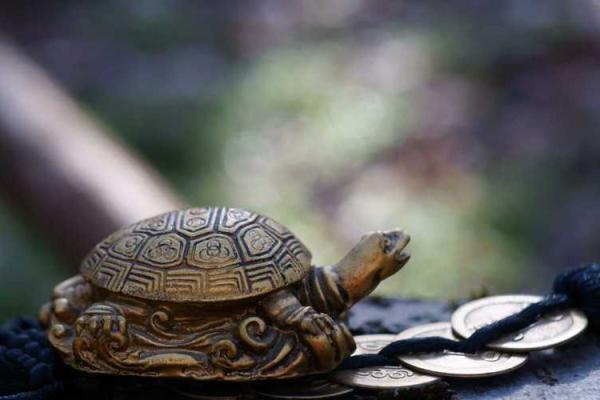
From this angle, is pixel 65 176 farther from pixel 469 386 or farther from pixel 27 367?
pixel 469 386

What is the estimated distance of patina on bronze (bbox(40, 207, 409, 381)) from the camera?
1.13 metres

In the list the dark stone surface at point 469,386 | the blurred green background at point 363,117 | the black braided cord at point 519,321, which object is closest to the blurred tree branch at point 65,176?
the blurred green background at point 363,117

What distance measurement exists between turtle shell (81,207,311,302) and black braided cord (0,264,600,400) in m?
0.16

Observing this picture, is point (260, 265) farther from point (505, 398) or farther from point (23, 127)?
point (23, 127)

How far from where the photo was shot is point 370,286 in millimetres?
1259

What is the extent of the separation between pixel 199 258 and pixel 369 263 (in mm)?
259

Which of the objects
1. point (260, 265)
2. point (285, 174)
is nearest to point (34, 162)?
point (285, 174)

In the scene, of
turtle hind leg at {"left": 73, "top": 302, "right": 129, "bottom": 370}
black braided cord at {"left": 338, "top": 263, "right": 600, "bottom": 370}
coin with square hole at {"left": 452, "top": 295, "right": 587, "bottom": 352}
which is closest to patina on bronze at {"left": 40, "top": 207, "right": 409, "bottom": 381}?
turtle hind leg at {"left": 73, "top": 302, "right": 129, "bottom": 370}

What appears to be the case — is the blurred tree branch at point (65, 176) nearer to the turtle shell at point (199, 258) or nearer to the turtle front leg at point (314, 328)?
the turtle shell at point (199, 258)

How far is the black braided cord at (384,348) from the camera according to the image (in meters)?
1.23

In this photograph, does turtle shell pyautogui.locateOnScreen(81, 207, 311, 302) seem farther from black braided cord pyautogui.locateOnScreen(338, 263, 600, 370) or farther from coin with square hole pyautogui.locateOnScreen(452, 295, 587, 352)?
coin with square hole pyautogui.locateOnScreen(452, 295, 587, 352)

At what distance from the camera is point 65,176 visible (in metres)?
2.36

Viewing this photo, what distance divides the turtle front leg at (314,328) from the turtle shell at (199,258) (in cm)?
3

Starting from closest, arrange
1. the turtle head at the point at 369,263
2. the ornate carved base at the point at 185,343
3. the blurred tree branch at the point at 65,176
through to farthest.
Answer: the ornate carved base at the point at 185,343
the turtle head at the point at 369,263
the blurred tree branch at the point at 65,176
